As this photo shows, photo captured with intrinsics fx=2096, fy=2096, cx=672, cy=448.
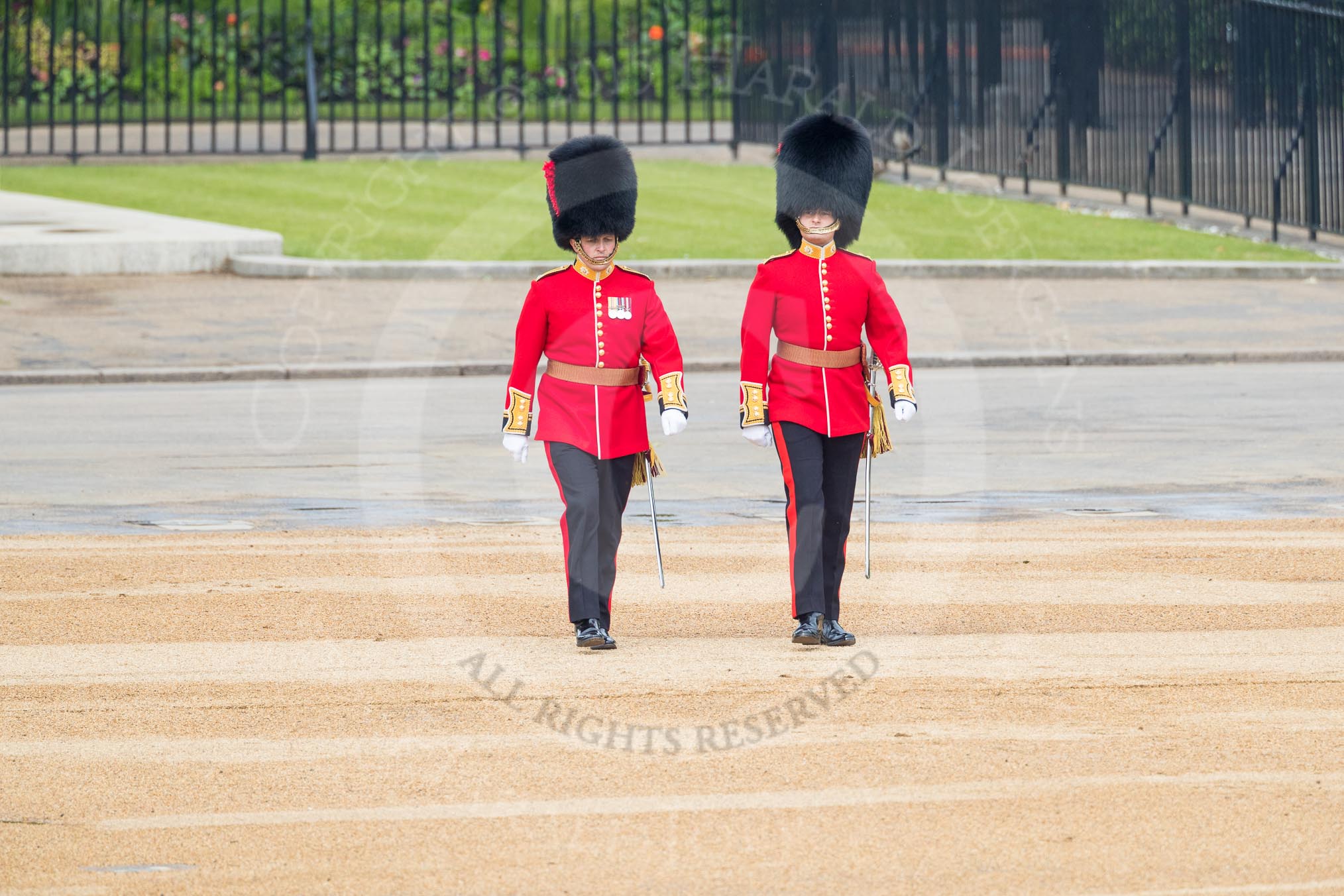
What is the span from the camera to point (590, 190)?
724cm

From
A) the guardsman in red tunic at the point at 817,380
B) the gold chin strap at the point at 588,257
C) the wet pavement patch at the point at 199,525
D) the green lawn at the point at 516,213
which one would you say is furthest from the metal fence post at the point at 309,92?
the guardsman in red tunic at the point at 817,380

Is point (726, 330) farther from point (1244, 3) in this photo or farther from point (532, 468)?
point (1244, 3)

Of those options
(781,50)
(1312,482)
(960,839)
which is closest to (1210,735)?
(960,839)

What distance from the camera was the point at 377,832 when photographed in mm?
5070

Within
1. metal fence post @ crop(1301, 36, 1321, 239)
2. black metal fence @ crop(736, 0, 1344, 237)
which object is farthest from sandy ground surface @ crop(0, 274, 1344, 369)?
black metal fence @ crop(736, 0, 1344, 237)

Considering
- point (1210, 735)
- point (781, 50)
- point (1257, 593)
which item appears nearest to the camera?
point (1210, 735)

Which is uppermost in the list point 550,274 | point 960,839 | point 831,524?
point 550,274

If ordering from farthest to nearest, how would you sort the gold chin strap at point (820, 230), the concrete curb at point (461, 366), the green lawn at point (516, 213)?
the green lawn at point (516, 213)
the concrete curb at point (461, 366)
the gold chin strap at point (820, 230)

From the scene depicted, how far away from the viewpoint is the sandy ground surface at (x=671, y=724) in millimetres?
4895

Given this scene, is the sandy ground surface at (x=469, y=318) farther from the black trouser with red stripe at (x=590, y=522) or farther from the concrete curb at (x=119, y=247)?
the black trouser with red stripe at (x=590, y=522)

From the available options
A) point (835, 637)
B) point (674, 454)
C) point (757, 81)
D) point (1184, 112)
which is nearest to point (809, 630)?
point (835, 637)

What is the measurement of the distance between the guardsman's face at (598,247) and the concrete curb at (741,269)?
10.8 meters

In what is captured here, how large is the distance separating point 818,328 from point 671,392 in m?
0.55

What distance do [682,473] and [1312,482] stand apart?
323 centimetres
